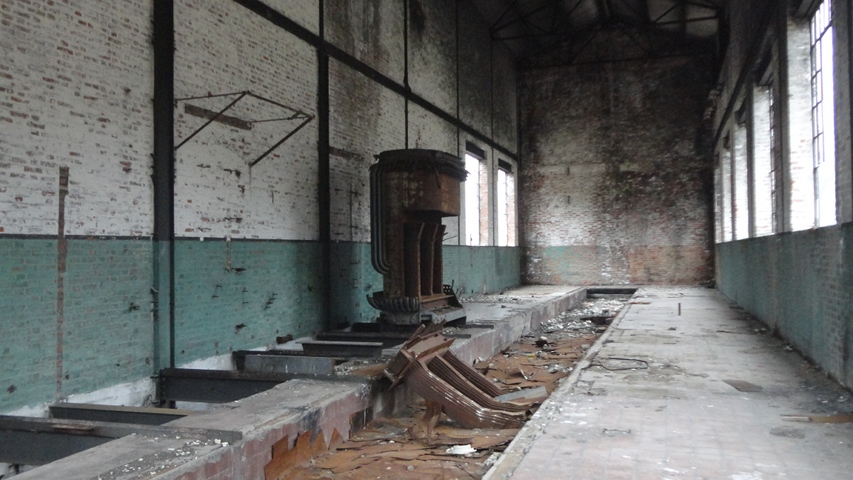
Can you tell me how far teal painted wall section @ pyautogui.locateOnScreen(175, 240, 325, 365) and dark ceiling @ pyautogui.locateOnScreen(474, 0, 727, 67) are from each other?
10874mm

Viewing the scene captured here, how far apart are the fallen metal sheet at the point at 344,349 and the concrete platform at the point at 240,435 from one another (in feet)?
2.98

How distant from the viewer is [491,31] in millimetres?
18062

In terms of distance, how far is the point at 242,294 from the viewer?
24.9 ft

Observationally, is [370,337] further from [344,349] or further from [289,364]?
[289,364]

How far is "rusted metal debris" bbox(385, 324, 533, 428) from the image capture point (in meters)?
5.29

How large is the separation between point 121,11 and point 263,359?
3745 mm

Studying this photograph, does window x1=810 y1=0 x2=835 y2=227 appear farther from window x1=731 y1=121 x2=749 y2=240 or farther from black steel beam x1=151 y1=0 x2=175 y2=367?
black steel beam x1=151 y1=0 x2=175 y2=367

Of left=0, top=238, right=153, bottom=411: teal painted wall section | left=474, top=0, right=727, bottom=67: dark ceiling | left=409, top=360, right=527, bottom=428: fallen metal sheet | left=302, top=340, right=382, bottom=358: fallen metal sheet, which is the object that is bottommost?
left=409, top=360, right=527, bottom=428: fallen metal sheet

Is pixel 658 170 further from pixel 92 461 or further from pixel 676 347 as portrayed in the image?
pixel 92 461

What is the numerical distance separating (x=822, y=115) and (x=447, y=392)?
570cm

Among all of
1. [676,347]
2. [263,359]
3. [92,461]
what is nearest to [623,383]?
[676,347]

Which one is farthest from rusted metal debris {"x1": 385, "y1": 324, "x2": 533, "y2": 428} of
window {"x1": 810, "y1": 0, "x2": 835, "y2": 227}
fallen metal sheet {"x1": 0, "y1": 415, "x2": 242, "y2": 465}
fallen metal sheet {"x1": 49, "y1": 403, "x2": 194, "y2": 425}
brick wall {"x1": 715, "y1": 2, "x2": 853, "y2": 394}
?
window {"x1": 810, "y1": 0, "x2": 835, "y2": 227}

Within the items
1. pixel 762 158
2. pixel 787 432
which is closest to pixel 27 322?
pixel 787 432

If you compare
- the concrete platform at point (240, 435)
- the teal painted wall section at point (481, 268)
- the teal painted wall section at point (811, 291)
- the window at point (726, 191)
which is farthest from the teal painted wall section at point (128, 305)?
the window at point (726, 191)
